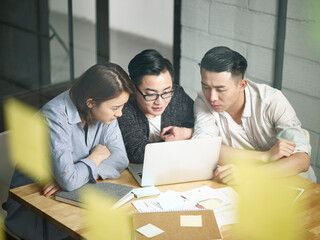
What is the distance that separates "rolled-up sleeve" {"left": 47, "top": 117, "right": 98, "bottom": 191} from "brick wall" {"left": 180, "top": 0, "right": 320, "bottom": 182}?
47.1 inches

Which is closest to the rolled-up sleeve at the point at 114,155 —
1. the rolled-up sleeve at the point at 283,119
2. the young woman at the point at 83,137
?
the young woman at the point at 83,137

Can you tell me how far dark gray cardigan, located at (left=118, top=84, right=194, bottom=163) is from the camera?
222 cm

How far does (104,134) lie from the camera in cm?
214

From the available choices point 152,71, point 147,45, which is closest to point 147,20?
point 147,45

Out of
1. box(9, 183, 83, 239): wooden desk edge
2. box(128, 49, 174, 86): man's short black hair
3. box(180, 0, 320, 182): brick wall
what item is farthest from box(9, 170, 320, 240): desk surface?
box(180, 0, 320, 182): brick wall

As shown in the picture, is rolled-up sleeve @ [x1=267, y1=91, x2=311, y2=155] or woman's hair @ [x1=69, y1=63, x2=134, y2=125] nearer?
woman's hair @ [x1=69, y1=63, x2=134, y2=125]

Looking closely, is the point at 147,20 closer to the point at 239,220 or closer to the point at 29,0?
the point at 29,0

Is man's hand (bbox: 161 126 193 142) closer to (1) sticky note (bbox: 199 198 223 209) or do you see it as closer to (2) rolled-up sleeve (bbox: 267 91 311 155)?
(2) rolled-up sleeve (bbox: 267 91 311 155)

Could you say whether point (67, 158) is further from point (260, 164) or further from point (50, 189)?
point (260, 164)

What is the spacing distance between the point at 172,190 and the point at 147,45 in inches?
40.4

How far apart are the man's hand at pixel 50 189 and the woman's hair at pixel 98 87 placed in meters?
0.30

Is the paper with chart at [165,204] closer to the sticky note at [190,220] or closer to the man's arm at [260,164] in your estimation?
the sticky note at [190,220]

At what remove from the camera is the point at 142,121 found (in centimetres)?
234

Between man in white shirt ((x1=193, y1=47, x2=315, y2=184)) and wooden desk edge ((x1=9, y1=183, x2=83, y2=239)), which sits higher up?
man in white shirt ((x1=193, y1=47, x2=315, y2=184))
